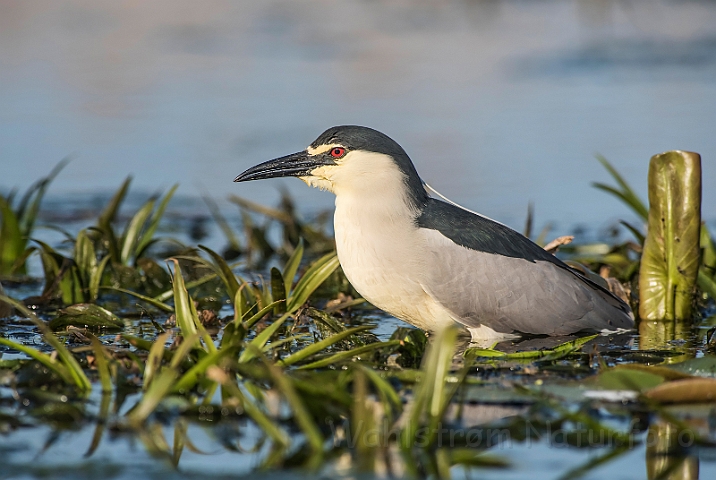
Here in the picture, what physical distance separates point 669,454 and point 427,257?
6.42ft

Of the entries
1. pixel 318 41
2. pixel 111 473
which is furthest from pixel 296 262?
pixel 318 41

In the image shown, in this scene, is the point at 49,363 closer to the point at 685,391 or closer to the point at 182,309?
the point at 182,309

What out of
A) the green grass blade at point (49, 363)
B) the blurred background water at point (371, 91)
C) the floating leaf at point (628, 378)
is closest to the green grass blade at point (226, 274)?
the green grass blade at point (49, 363)

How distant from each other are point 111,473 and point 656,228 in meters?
3.73

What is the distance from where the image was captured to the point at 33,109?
12727 mm

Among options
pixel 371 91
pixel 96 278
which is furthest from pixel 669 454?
pixel 371 91

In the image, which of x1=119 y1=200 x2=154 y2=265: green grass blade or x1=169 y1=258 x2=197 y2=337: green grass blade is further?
x1=119 y1=200 x2=154 y2=265: green grass blade

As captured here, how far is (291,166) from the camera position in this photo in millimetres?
5594

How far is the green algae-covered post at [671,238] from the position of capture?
567 centimetres

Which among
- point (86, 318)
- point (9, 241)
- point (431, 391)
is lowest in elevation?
point (431, 391)

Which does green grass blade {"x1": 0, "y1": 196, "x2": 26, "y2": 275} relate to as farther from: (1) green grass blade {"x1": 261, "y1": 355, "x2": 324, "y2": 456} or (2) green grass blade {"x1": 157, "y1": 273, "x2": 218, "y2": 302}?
(1) green grass blade {"x1": 261, "y1": 355, "x2": 324, "y2": 456}

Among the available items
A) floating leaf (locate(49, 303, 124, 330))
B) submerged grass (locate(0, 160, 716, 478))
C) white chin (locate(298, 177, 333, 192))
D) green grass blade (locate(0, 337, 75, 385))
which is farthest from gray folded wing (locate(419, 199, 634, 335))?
green grass blade (locate(0, 337, 75, 385))

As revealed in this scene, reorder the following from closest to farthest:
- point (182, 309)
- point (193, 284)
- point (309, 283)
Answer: point (182, 309) < point (309, 283) < point (193, 284)

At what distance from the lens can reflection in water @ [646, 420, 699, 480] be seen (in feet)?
11.3
